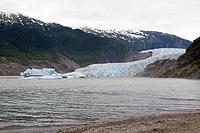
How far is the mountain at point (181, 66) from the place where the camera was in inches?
5349

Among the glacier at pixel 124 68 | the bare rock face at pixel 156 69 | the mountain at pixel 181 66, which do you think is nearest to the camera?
the mountain at pixel 181 66

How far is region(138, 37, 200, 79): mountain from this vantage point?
446ft

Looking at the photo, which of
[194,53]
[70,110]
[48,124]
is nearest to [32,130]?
[48,124]

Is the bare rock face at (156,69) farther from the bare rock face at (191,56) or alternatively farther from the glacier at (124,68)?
the bare rock face at (191,56)

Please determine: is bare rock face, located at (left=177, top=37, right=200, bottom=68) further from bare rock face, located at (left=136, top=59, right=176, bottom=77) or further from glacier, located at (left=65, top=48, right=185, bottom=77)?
glacier, located at (left=65, top=48, right=185, bottom=77)

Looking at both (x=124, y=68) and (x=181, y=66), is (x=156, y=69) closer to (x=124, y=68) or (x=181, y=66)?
(x=124, y=68)

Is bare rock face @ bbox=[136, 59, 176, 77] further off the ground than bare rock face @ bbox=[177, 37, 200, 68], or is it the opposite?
bare rock face @ bbox=[177, 37, 200, 68]

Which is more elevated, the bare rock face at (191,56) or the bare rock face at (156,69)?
the bare rock face at (191,56)

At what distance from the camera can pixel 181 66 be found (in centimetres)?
14888

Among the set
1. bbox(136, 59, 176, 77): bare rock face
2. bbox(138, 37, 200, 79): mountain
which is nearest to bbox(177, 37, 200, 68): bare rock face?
bbox(138, 37, 200, 79): mountain

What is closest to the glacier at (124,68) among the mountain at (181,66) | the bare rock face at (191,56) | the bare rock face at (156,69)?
the bare rock face at (156,69)

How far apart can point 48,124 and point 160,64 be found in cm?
15548

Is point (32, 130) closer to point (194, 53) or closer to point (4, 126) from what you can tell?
point (4, 126)

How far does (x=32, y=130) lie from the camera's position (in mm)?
18188
